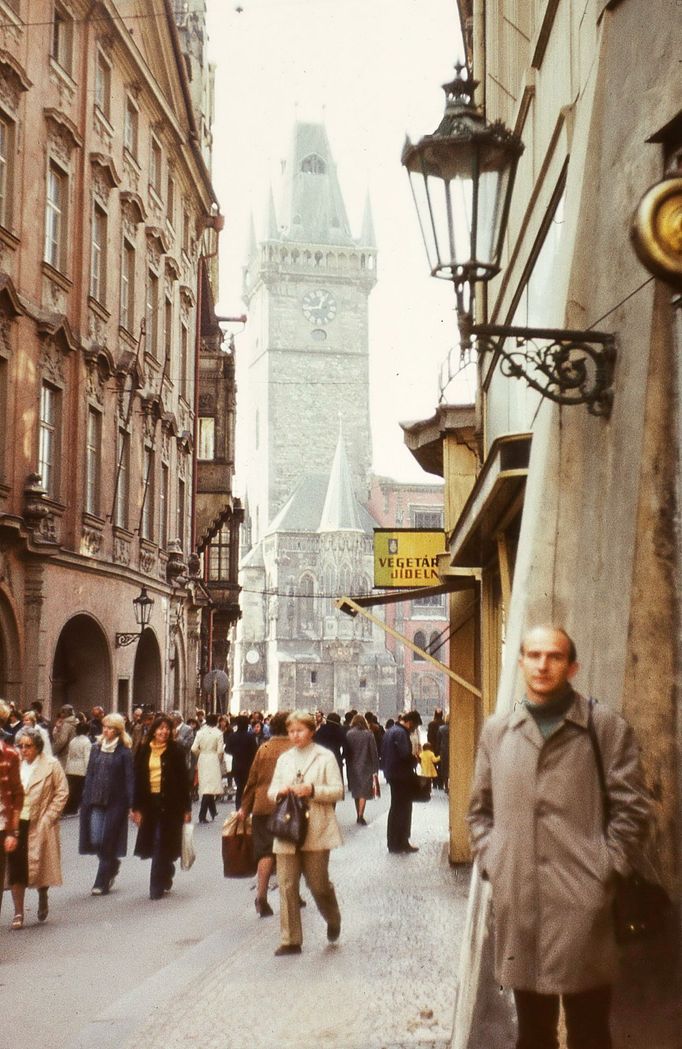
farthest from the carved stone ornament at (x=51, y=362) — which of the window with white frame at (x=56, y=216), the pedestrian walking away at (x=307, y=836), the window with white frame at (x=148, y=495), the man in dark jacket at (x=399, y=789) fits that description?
the pedestrian walking away at (x=307, y=836)

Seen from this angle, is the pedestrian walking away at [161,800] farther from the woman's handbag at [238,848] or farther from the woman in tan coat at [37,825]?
the woman's handbag at [238,848]

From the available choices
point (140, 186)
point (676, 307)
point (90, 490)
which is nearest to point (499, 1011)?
point (676, 307)

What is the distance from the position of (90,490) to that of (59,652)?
320cm

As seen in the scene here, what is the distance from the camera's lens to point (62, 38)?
2462 centimetres

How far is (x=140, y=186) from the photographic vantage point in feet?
97.4

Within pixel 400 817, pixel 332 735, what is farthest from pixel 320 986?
pixel 332 735

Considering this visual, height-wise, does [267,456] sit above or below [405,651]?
above

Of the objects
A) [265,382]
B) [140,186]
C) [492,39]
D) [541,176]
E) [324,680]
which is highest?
[265,382]

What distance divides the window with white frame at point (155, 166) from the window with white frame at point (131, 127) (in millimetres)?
1320

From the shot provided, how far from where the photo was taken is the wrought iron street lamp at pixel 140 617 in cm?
2670

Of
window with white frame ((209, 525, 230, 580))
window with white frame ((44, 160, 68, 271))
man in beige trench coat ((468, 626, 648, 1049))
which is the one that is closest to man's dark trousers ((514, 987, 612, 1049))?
man in beige trench coat ((468, 626, 648, 1049))

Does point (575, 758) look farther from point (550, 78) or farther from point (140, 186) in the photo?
point (140, 186)

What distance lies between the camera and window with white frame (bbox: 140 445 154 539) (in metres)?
29.6

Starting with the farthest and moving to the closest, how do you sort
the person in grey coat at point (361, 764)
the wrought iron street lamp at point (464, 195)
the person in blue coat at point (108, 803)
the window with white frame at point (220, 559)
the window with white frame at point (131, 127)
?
1. the window with white frame at point (220, 559)
2. the window with white frame at point (131, 127)
3. the person in grey coat at point (361, 764)
4. the person in blue coat at point (108, 803)
5. the wrought iron street lamp at point (464, 195)
